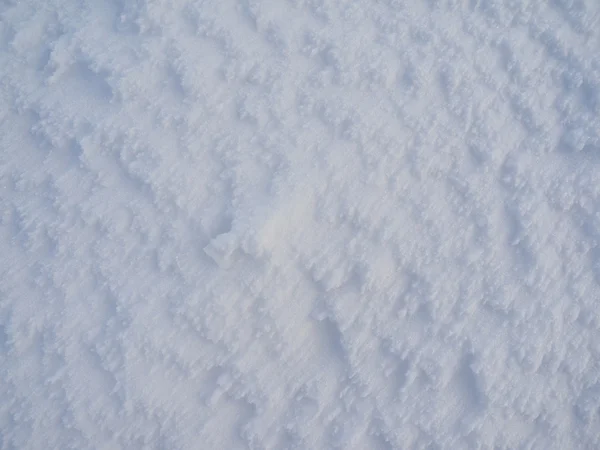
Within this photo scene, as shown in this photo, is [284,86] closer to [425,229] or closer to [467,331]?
[425,229]

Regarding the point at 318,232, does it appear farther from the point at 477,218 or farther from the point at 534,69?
the point at 534,69

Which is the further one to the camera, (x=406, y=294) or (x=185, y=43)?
(x=185, y=43)

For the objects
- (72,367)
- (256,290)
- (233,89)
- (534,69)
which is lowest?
(72,367)

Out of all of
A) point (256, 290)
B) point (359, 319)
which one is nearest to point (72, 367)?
point (256, 290)

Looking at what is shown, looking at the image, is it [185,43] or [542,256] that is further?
[185,43]

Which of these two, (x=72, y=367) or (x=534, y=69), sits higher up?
(x=534, y=69)

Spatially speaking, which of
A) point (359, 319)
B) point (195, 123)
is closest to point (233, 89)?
point (195, 123)
